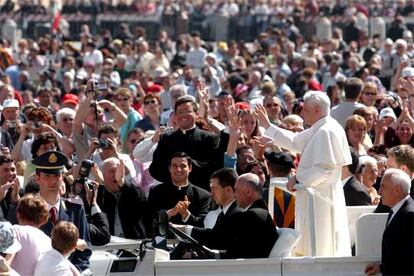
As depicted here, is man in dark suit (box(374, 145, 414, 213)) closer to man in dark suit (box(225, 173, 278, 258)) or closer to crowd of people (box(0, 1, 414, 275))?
crowd of people (box(0, 1, 414, 275))

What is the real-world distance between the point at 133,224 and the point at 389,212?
10.6 ft

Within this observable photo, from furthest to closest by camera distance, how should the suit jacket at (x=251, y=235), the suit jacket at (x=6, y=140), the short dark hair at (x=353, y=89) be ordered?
1. the short dark hair at (x=353, y=89)
2. the suit jacket at (x=6, y=140)
3. the suit jacket at (x=251, y=235)

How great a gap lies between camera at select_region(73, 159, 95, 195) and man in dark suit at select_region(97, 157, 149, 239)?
1.19 ft

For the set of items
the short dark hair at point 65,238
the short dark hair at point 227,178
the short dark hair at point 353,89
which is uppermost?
the short dark hair at point 65,238

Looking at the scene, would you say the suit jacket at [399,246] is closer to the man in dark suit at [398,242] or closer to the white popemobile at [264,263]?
the man in dark suit at [398,242]

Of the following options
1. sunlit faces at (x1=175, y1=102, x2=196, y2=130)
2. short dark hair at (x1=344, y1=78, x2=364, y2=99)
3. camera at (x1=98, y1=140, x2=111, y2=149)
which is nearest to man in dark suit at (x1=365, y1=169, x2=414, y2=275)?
sunlit faces at (x1=175, y1=102, x2=196, y2=130)

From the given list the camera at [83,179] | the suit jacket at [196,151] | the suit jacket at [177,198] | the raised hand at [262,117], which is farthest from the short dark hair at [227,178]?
the suit jacket at [196,151]

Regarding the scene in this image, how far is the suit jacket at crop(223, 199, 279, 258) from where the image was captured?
13.1 m

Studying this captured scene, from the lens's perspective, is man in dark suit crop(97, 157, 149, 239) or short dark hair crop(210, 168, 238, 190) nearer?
short dark hair crop(210, 168, 238, 190)

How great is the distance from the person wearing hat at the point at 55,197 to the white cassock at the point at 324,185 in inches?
68.6

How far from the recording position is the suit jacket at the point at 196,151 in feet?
53.8

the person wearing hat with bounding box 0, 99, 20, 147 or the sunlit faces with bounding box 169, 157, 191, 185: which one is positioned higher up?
the sunlit faces with bounding box 169, 157, 191, 185

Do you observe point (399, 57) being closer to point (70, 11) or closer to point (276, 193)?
point (276, 193)

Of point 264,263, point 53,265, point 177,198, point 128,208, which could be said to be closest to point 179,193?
point 177,198
